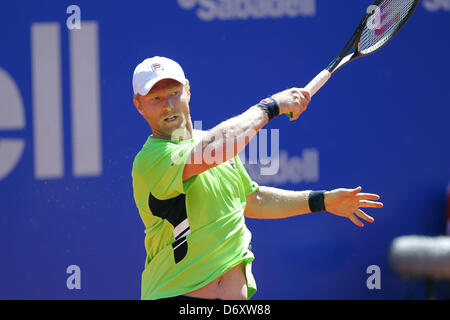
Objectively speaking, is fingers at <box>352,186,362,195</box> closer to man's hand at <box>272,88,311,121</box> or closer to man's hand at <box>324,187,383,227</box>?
man's hand at <box>324,187,383,227</box>

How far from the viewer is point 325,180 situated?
474cm

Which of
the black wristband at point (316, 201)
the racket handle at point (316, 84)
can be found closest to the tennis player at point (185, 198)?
the racket handle at point (316, 84)

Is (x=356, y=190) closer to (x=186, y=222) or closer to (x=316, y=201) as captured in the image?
(x=316, y=201)

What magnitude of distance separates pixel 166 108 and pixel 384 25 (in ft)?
4.07

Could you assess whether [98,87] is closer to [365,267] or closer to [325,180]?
[325,180]

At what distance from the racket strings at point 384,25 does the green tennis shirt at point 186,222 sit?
1.06m

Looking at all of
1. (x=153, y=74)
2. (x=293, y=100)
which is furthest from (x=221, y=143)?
(x=153, y=74)

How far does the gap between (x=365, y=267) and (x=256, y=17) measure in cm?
173

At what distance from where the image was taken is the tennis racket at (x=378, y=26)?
3494 mm

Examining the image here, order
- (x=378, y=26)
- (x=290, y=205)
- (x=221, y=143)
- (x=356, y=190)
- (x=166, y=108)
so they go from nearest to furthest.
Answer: (x=221, y=143) → (x=166, y=108) → (x=356, y=190) → (x=290, y=205) → (x=378, y=26)

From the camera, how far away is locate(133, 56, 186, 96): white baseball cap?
306 centimetres

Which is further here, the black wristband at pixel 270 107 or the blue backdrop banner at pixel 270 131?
the blue backdrop banner at pixel 270 131

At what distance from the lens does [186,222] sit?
9.71ft

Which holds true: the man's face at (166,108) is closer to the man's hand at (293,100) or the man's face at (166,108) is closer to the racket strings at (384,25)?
the man's hand at (293,100)
